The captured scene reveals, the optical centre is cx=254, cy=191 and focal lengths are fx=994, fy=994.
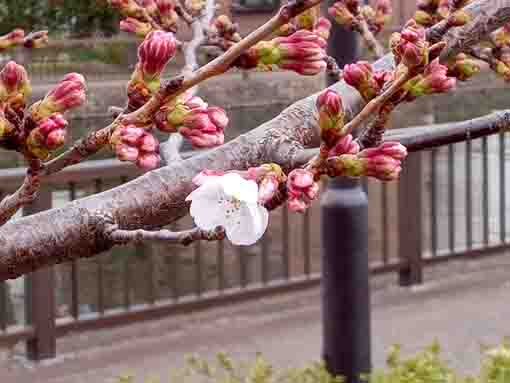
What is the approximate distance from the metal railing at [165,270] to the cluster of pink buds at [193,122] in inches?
127

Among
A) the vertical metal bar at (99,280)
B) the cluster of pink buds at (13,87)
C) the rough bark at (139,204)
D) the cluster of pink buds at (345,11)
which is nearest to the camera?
the cluster of pink buds at (13,87)

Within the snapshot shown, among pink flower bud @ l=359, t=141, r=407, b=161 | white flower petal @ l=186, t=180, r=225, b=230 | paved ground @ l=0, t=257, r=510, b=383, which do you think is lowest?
paved ground @ l=0, t=257, r=510, b=383

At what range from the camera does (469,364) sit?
448 cm

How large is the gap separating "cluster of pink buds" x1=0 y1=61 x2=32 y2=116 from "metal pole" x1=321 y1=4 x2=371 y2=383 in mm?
2655

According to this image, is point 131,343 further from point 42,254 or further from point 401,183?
point 42,254

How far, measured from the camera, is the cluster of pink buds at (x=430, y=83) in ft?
3.76

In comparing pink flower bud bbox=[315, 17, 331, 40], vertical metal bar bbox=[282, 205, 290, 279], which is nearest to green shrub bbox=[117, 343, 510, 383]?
vertical metal bar bbox=[282, 205, 290, 279]

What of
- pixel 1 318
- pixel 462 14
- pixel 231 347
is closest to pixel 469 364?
pixel 231 347

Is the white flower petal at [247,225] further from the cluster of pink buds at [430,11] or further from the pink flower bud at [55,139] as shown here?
the cluster of pink buds at [430,11]

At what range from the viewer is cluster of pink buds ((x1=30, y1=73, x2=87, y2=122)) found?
39.0 inches

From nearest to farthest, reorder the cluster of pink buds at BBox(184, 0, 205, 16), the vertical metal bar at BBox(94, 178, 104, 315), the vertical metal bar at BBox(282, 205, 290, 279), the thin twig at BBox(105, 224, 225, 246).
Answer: the thin twig at BBox(105, 224, 225, 246) < the cluster of pink buds at BBox(184, 0, 205, 16) < the vertical metal bar at BBox(94, 178, 104, 315) < the vertical metal bar at BBox(282, 205, 290, 279)

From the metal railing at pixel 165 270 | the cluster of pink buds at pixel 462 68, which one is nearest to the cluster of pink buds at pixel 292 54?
the cluster of pink buds at pixel 462 68

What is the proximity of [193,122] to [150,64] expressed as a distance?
0.28 feet

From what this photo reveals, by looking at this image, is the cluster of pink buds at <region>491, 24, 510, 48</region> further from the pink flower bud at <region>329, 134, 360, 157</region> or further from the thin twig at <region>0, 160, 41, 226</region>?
the thin twig at <region>0, 160, 41, 226</region>
